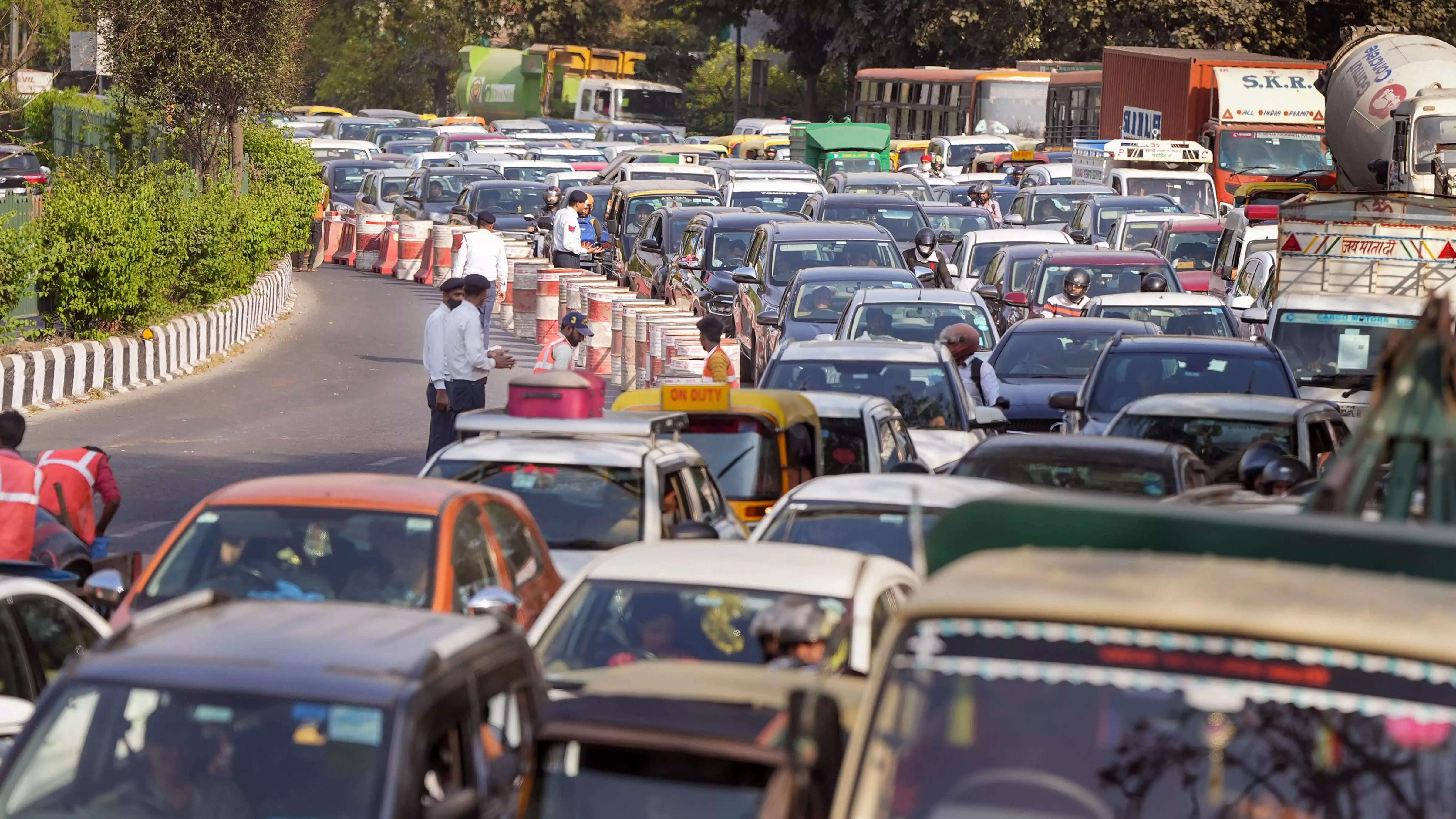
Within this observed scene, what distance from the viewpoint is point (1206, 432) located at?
13.2 metres

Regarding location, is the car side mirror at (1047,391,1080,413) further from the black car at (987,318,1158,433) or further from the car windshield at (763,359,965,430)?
the black car at (987,318,1158,433)

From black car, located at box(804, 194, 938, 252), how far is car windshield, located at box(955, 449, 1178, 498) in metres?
17.4

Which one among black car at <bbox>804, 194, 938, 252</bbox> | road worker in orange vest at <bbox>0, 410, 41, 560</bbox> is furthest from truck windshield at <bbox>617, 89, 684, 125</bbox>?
road worker in orange vest at <bbox>0, 410, 41, 560</bbox>

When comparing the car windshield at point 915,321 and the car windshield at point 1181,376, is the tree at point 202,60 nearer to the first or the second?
the car windshield at point 915,321

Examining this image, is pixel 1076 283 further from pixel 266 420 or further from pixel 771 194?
pixel 771 194

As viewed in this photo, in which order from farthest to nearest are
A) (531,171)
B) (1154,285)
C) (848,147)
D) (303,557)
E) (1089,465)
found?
(848,147)
(531,171)
(1154,285)
(1089,465)
(303,557)

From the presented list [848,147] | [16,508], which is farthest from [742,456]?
[848,147]

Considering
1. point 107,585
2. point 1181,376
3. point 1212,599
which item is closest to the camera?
point 1212,599

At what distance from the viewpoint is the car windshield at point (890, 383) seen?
15133 millimetres

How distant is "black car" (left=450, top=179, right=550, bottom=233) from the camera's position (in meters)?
38.4

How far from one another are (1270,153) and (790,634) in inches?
1353

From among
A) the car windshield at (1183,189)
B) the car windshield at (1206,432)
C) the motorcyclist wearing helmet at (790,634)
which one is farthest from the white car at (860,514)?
the car windshield at (1183,189)

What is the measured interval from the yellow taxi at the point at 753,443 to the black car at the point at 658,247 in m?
14.8

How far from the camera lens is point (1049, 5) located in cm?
6700
